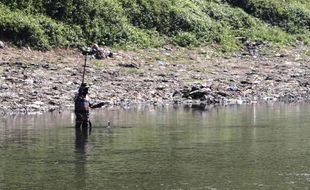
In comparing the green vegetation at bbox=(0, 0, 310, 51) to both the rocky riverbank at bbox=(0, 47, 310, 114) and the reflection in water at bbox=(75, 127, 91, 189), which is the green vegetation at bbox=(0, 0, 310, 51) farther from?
the reflection in water at bbox=(75, 127, 91, 189)

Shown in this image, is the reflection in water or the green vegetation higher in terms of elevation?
the green vegetation

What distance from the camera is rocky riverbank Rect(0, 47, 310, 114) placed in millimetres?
38812

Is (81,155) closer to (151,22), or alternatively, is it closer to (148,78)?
(148,78)

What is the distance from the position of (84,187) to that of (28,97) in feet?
65.0

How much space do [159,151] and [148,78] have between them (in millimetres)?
20829

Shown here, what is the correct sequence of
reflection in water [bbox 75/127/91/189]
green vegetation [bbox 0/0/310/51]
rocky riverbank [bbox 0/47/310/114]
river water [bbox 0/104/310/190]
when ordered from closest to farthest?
river water [bbox 0/104/310/190], reflection in water [bbox 75/127/91/189], rocky riverbank [bbox 0/47/310/114], green vegetation [bbox 0/0/310/51]

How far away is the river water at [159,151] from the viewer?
61.8 feet

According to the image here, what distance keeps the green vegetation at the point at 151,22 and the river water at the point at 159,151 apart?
1674 cm

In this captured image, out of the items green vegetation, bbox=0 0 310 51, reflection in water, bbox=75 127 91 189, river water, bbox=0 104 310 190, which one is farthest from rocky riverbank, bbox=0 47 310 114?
reflection in water, bbox=75 127 91 189

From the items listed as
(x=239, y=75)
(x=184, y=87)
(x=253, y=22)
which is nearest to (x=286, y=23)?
(x=253, y=22)

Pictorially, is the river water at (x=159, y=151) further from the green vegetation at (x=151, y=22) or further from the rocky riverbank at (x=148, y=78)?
the green vegetation at (x=151, y=22)

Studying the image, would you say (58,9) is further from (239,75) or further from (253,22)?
(253,22)

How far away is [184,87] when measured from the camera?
42.6 m

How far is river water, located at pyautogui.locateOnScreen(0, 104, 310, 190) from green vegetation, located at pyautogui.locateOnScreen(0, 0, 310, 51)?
16744mm
